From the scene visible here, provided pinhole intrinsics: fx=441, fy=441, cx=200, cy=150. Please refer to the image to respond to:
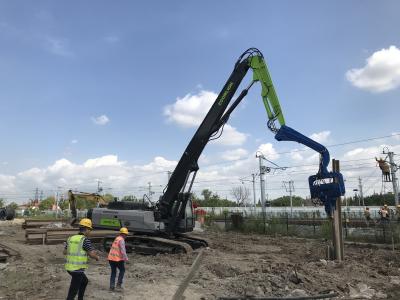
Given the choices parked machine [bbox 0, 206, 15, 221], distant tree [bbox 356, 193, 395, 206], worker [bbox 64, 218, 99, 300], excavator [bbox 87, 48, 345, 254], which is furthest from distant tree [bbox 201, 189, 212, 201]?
worker [bbox 64, 218, 99, 300]

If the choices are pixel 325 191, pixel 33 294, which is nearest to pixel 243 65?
pixel 325 191

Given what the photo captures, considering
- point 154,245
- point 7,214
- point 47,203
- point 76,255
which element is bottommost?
point 154,245

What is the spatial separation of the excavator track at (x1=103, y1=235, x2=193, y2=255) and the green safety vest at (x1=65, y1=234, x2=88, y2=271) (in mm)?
8792

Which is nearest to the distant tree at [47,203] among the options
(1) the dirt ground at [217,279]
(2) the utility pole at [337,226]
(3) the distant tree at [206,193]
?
(3) the distant tree at [206,193]

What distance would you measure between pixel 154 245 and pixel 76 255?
9.70m

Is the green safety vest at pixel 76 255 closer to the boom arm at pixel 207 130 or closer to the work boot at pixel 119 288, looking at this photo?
the work boot at pixel 119 288

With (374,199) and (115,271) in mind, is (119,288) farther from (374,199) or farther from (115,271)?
(374,199)

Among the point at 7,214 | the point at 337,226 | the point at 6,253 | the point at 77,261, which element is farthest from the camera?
the point at 7,214

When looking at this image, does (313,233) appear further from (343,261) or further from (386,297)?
(386,297)

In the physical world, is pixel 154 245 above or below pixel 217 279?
above

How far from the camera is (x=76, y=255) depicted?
318 inches

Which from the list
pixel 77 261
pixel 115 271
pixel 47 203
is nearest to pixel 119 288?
pixel 115 271

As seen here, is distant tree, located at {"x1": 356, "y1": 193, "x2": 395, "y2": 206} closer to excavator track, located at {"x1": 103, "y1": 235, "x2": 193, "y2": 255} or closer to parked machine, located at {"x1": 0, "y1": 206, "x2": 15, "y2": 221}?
parked machine, located at {"x1": 0, "y1": 206, "x2": 15, "y2": 221}

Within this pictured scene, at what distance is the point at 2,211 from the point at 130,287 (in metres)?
36.6
